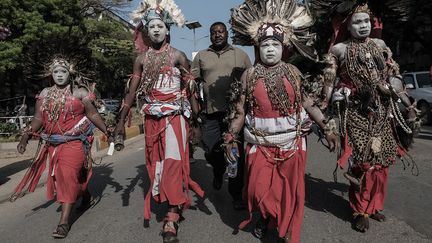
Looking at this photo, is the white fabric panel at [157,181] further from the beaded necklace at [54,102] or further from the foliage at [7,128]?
the foliage at [7,128]

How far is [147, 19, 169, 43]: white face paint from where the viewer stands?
4605mm

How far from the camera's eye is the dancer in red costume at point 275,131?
12.7ft

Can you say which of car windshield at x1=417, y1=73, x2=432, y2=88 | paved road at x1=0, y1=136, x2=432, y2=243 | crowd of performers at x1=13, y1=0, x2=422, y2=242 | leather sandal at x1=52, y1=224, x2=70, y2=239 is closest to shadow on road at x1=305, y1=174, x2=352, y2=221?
paved road at x1=0, y1=136, x2=432, y2=243

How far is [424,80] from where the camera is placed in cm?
1616

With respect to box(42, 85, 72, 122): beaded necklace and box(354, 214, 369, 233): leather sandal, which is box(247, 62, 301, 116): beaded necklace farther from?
box(42, 85, 72, 122): beaded necklace

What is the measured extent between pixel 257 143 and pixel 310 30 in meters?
1.37

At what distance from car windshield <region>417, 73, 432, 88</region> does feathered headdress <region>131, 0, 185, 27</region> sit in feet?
44.2

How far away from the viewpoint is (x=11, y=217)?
5.64m

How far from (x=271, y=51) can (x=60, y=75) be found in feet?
7.92

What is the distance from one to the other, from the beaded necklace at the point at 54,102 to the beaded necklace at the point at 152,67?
2.90 feet

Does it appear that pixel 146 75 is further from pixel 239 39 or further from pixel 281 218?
pixel 281 218

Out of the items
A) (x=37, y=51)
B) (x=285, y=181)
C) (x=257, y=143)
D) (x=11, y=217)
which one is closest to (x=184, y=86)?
(x=257, y=143)

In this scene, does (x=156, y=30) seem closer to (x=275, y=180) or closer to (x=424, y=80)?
(x=275, y=180)

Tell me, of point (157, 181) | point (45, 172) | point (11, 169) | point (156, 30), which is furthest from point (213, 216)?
point (11, 169)
